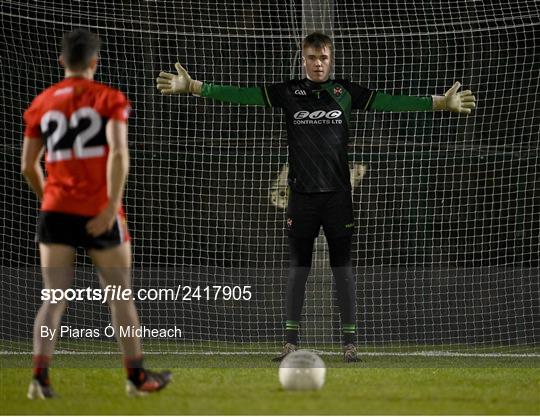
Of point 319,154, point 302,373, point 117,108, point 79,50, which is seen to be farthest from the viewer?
point 319,154

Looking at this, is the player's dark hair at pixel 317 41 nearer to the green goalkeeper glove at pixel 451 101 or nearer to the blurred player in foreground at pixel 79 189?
the green goalkeeper glove at pixel 451 101

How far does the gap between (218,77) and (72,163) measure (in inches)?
200

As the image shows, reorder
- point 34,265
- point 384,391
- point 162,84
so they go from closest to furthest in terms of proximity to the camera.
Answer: point 384,391
point 162,84
point 34,265

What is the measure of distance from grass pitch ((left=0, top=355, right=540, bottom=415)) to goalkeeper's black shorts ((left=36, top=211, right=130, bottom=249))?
65cm

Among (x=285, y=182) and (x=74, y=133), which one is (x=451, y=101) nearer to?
(x=285, y=182)

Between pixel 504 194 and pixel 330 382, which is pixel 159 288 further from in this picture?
pixel 330 382

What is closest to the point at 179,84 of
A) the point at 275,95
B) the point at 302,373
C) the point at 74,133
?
the point at 275,95

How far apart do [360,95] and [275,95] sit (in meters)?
0.50

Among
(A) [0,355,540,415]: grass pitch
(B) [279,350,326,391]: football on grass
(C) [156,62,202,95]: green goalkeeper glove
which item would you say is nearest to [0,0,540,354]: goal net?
(A) [0,355,540,415]: grass pitch

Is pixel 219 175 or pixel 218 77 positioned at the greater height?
pixel 218 77

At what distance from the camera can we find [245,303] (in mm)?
9312

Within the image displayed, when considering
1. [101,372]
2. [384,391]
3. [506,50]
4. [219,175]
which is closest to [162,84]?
[101,372]

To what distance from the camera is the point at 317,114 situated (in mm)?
6777

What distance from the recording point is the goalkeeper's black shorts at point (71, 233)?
466 centimetres
